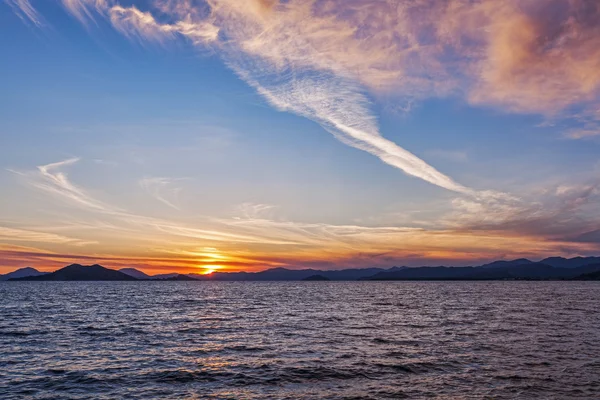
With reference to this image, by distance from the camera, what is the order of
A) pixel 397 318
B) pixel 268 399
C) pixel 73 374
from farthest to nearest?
pixel 397 318, pixel 73 374, pixel 268 399

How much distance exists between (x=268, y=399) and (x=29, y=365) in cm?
2205

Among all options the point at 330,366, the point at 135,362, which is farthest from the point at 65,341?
the point at 330,366

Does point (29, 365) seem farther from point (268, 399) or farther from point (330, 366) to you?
point (330, 366)

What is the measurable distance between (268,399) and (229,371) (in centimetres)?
814

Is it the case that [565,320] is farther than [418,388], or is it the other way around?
[565,320]

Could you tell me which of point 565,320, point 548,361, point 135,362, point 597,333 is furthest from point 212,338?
point 565,320

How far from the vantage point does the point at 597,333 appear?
52094 mm

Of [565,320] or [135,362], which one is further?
[565,320]

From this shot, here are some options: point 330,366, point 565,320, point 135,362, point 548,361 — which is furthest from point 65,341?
point 565,320

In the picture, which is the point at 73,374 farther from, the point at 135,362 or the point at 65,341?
the point at 65,341

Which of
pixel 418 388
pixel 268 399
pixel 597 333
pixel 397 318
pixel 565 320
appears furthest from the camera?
pixel 397 318

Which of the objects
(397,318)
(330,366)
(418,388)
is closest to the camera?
(418,388)

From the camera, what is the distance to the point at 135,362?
3600 cm

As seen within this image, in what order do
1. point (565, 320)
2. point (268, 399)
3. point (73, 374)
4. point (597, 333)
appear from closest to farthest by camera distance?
point (268, 399) → point (73, 374) → point (597, 333) → point (565, 320)
